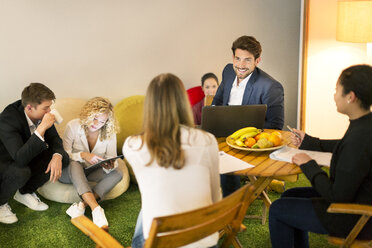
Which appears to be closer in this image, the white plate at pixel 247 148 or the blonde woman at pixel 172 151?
the blonde woman at pixel 172 151

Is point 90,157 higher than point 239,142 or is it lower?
lower

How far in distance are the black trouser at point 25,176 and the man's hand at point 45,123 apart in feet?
1.05

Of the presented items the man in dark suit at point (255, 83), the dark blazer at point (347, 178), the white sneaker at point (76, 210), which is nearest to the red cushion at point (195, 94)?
the man in dark suit at point (255, 83)

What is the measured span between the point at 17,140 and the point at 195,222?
2.09 meters

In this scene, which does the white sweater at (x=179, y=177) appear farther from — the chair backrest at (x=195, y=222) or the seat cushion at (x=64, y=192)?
the seat cushion at (x=64, y=192)

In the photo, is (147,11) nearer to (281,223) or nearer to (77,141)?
(77,141)

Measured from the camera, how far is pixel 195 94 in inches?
175

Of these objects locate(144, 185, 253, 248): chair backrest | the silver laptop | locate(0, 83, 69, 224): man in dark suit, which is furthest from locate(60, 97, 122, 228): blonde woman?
locate(144, 185, 253, 248): chair backrest

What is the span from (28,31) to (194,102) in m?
1.81

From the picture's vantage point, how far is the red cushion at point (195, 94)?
174 inches

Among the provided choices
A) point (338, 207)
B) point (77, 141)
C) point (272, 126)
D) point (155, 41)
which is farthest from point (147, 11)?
point (338, 207)

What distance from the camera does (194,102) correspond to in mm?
4406

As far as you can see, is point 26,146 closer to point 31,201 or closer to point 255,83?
point 31,201

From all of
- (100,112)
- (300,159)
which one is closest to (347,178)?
(300,159)
